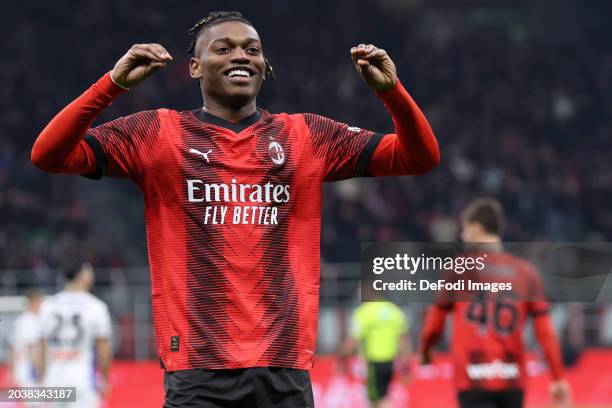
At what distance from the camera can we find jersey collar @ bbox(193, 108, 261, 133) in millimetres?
3477

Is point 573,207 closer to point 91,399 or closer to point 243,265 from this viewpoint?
point 91,399

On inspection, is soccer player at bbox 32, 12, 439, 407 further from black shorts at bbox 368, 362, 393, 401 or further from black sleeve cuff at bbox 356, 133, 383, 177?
black shorts at bbox 368, 362, 393, 401

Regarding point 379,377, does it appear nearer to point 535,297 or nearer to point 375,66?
point 535,297

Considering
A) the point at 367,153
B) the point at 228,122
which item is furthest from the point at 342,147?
the point at 228,122

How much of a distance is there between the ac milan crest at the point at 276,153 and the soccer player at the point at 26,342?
318 inches

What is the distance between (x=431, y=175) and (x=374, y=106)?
81.6 inches

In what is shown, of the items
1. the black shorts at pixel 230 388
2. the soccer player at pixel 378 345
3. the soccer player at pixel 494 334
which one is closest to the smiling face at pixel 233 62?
the black shorts at pixel 230 388

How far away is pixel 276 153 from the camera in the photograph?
3447 mm

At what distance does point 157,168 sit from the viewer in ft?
11.2

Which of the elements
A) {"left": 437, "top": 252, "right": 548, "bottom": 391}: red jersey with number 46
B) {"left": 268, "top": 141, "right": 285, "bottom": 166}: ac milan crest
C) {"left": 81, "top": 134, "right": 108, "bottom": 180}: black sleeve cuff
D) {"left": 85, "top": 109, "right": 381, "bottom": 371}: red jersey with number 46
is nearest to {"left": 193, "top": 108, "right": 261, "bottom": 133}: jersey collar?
{"left": 85, "top": 109, "right": 381, "bottom": 371}: red jersey with number 46

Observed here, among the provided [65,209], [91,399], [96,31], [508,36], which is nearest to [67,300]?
[91,399]

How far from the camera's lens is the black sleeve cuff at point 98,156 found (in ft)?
10.9

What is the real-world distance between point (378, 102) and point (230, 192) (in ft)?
55.6

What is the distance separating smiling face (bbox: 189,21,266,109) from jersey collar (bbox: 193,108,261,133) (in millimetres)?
57
